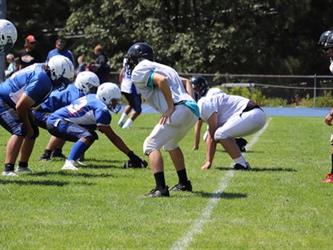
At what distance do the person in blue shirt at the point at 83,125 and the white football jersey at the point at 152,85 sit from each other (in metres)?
2.52

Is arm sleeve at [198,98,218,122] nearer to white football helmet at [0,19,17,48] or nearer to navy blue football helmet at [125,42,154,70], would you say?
navy blue football helmet at [125,42,154,70]

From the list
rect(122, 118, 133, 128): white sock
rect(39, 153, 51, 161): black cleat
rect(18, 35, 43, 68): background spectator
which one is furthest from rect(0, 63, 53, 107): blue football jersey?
rect(122, 118, 133, 128): white sock

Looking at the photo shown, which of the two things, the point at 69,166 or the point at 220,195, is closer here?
the point at 220,195

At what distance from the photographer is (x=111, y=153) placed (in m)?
13.1

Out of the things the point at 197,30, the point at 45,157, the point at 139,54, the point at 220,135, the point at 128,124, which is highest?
the point at 139,54

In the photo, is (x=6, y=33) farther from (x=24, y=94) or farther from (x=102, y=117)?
(x=102, y=117)

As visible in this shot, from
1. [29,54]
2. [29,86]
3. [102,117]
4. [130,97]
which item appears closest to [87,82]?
[102,117]

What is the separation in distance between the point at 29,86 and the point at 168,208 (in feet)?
8.60

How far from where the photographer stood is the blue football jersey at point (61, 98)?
38.1 feet

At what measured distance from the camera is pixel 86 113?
11172 millimetres

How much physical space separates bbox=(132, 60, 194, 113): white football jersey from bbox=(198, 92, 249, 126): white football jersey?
2.55 meters

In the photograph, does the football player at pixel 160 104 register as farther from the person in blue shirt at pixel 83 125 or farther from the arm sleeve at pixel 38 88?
the person in blue shirt at pixel 83 125

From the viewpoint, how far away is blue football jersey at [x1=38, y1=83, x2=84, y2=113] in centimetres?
1162

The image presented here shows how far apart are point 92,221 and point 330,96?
25627mm
